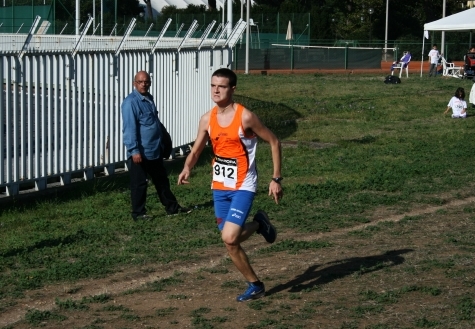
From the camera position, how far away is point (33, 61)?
40.1 feet

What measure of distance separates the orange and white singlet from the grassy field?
99 centimetres

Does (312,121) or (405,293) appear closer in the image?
(405,293)

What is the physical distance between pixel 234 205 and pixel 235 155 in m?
0.41

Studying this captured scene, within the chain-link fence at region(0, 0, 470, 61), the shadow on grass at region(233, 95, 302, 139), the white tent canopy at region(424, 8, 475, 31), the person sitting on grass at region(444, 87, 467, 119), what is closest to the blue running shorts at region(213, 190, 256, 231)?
the shadow on grass at region(233, 95, 302, 139)

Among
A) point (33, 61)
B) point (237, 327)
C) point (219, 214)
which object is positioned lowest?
point (237, 327)

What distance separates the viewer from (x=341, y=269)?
859cm

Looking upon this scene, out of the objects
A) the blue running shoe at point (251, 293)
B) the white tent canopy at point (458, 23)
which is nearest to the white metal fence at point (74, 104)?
the blue running shoe at point (251, 293)

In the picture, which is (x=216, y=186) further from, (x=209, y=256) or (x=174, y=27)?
(x=174, y=27)

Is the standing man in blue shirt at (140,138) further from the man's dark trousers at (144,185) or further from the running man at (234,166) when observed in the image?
the running man at (234,166)

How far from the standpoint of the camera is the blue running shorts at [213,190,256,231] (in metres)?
7.35

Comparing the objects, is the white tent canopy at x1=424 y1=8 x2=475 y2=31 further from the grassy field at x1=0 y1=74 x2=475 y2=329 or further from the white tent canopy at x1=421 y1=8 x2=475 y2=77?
the grassy field at x1=0 y1=74 x2=475 y2=329

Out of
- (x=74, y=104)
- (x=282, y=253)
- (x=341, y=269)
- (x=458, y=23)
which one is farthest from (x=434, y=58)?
(x=341, y=269)

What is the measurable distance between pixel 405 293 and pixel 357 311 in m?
0.70

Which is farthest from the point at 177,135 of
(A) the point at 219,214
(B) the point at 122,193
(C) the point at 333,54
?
(C) the point at 333,54
